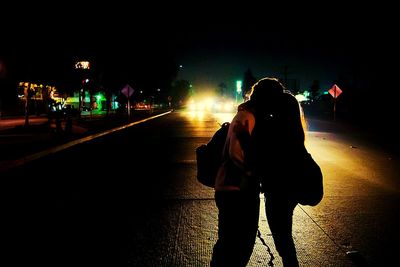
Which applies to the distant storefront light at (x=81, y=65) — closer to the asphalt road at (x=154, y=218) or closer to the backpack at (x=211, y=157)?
the asphalt road at (x=154, y=218)

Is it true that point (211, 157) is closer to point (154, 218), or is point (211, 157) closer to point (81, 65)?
point (154, 218)

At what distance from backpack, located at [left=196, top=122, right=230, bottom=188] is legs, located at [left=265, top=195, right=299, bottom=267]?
49 cm

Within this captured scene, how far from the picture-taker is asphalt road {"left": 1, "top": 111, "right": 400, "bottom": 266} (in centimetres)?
443

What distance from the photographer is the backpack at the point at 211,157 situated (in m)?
3.30

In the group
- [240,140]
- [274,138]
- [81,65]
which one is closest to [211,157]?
[240,140]

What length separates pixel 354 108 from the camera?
44062mm

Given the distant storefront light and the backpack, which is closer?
the backpack

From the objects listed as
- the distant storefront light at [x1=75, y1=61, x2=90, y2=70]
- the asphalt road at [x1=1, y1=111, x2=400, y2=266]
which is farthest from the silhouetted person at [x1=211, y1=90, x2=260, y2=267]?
the distant storefront light at [x1=75, y1=61, x2=90, y2=70]

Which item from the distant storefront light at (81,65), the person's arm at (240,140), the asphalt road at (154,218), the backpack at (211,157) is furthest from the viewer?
the distant storefront light at (81,65)

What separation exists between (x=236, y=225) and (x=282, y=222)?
43cm

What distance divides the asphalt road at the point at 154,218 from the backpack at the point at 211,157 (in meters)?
1.28

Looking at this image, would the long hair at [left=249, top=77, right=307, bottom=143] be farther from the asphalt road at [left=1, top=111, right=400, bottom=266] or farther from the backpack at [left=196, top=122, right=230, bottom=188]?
the asphalt road at [left=1, top=111, right=400, bottom=266]

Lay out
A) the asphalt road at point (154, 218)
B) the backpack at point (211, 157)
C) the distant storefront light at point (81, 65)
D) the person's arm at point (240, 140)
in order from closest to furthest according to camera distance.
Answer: the person's arm at point (240, 140) < the backpack at point (211, 157) < the asphalt road at point (154, 218) < the distant storefront light at point (81, 65)

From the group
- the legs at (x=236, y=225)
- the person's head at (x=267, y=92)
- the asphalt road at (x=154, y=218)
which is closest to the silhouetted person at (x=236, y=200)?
the legs at (x=236, y=225)
